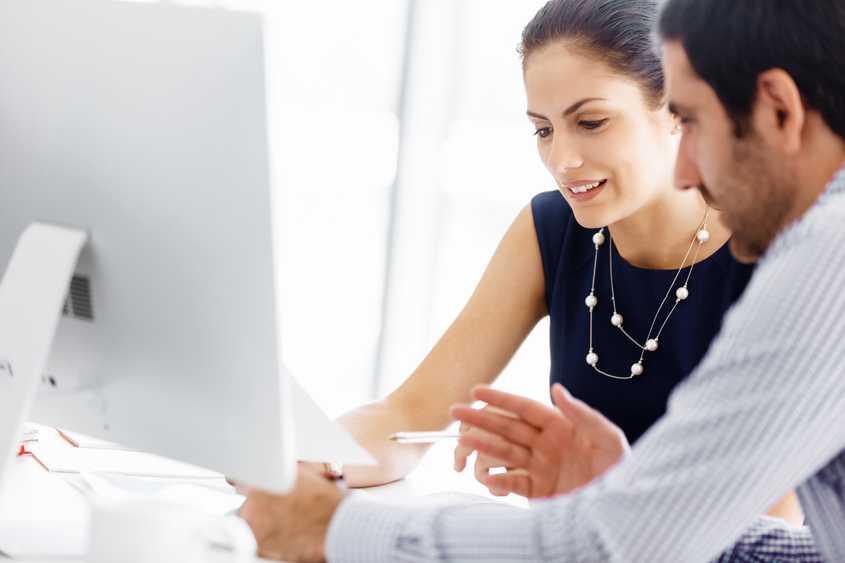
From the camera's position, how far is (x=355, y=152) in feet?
15.1

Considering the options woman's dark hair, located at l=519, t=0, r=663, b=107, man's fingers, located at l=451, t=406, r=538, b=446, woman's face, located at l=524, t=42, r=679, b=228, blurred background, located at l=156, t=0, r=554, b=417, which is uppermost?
blurred background, located at l=156, t=0, r=554, b=417

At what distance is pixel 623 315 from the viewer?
196 cm

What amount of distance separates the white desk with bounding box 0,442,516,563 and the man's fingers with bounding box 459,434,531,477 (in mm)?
126

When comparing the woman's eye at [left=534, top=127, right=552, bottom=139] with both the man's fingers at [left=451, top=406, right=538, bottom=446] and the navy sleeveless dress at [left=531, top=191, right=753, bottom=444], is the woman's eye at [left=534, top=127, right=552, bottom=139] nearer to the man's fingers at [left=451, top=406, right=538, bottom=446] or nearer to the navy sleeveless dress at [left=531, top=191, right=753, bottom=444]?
the navy sleeveless dress at [left=531, top=191, right=753, bottom=444]

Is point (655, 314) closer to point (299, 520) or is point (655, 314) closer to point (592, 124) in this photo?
point (592, 124)

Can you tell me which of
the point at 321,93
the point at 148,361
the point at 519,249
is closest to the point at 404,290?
the point at 321,93

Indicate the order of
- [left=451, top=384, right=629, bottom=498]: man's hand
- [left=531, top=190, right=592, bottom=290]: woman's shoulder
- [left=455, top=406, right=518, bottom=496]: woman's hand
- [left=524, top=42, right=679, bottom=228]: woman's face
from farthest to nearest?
[left=531, top=190, right=592, bottom=290]: woman's shoulder < [left=524, top=42, right=679, bottom=228]: woman's face < [left=455, top=406, right=518, bottom=496]: woman's hand < [left=451, top=384, right=629, bottom=498]: man's hand

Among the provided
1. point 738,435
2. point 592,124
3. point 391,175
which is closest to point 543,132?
point 592,124

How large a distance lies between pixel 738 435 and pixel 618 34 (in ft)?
3.46

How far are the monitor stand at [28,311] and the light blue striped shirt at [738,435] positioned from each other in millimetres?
488

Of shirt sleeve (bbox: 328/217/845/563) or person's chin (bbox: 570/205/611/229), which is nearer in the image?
shirt sleeve (bbox: 328/217/845/563)

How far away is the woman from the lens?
187cm

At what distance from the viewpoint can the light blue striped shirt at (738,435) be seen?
975 mm

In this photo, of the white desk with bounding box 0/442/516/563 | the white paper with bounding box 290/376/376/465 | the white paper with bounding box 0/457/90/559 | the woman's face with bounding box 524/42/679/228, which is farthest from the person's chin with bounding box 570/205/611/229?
the white paper with bounding box 0/457/90/559
